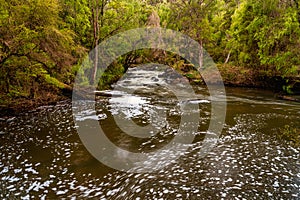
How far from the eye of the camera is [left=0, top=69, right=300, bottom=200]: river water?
17.6ft

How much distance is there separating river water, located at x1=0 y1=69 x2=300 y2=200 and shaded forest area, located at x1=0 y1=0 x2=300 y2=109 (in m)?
2.37

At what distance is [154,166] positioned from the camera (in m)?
6.62

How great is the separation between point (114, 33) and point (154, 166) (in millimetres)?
16229

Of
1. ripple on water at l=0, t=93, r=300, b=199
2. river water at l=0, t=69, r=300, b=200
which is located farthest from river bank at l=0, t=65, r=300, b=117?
ripple on water at l=0, t=93, r=300, b=199

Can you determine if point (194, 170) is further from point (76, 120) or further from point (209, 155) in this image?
point (76, 120)

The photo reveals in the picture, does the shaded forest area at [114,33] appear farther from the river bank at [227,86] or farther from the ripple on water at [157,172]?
the ripple on water at [157,172]

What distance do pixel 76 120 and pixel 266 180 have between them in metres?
7.75

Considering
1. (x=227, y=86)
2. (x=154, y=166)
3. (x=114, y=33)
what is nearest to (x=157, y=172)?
(x=154, y=166)

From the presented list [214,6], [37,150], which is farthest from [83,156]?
[214,6]

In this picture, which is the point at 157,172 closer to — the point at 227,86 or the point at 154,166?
the point at 154,166

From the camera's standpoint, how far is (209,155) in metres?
7.25

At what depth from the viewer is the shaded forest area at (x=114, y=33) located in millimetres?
11141

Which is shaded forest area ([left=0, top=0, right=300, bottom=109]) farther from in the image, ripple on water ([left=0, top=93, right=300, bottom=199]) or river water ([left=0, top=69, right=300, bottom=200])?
ripple on water ([left=0, top=93, right=300, bottom=199])

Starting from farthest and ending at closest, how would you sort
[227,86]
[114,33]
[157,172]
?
[227,86] → [114,33] → [157,172]
